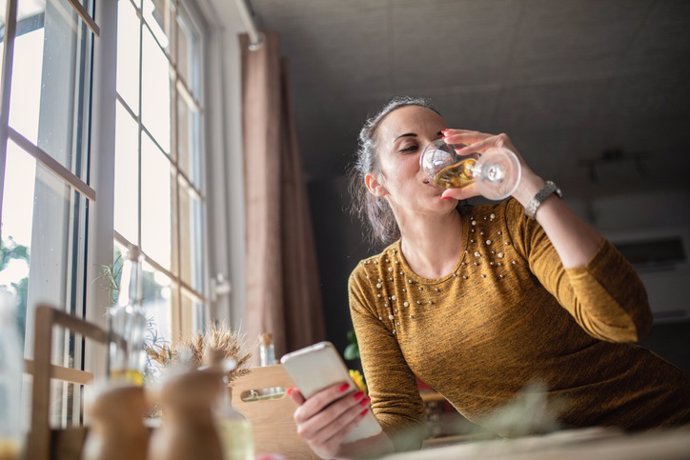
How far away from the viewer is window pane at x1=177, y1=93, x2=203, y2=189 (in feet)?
8.13

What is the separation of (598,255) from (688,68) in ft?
10.3

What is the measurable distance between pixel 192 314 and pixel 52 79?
3.51ft

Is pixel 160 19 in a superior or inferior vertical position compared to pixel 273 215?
superior

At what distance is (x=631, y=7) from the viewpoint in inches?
127

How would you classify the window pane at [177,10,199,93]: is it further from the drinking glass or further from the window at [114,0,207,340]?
the drinking glass

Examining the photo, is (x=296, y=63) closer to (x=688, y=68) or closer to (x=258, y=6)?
(x=258, y=6)

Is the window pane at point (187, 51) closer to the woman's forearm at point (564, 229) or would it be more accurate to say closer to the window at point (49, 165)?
the window at point (49, 165)

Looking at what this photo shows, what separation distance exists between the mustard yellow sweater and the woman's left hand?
12 centimetres

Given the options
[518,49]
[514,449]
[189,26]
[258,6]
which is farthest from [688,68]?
[514,449]

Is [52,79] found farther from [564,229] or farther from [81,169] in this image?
[564,229]

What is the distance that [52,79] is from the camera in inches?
59.6

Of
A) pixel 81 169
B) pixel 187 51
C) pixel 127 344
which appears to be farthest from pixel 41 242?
pixel 187 51

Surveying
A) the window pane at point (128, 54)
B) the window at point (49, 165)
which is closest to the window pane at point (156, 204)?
the window pane at point (128, 54)

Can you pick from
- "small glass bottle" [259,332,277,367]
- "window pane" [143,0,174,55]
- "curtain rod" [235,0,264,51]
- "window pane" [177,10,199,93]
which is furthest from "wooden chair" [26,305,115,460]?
"curtain rod" [235,0,264,51]
